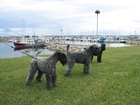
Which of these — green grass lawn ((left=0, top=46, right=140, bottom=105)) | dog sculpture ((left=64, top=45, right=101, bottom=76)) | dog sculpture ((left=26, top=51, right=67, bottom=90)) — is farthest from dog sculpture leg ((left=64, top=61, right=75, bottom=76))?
dog sculpture ((left=26, top=51, right=67, bottom=90))

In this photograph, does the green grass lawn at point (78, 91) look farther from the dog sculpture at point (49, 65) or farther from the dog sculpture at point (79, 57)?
the dog sculpture at point (79, 57)

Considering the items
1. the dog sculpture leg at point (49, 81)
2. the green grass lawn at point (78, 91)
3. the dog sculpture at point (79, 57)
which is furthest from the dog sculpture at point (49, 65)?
the dog sculpture at point (79, 57)

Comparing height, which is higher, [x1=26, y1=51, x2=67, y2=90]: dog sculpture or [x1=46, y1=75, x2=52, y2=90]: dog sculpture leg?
[x1=26, y1=51, x2=67, y2=90]: dog sculpture

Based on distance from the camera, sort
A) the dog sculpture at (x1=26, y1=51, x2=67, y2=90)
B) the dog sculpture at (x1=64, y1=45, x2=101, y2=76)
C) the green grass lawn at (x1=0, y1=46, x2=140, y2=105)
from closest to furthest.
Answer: the green grass lawn at (x1=0, y1=46, x2=140, y2=105), the dog sculpture at (x1=26, y1=51, x2=67, y2=90), the dog sculpture at (x1=64, y1=45, x2=101, y2=76)

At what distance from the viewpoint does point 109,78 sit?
25.8 feet

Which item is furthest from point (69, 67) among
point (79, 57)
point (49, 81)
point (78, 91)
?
point (78, 91)

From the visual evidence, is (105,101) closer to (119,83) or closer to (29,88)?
(119,83)

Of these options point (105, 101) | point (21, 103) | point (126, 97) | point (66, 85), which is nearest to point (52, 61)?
→ point (66, 85)

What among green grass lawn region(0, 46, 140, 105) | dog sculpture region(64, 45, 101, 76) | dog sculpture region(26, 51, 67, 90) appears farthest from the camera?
dog sculpture region(64, 45, 101, 76)

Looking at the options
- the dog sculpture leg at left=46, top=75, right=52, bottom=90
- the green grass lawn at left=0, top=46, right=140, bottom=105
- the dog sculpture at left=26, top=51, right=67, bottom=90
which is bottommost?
the green grass lawn at left=0, top=46, right=140, bottom=105

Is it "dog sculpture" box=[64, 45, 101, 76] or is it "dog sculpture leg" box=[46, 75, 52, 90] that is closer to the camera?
"dog sculpture leg" box=[46, 75, 52, 90]

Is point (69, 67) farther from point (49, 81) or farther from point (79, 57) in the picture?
point (49, 81)

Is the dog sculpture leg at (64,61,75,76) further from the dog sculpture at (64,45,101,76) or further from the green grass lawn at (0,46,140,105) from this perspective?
the green grass lawn at (0,46,140,105)

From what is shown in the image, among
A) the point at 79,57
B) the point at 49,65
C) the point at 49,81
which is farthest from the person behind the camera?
the point at 79,57
